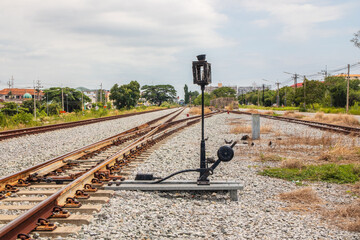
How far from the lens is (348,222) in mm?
4062

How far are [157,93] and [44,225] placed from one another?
140 m

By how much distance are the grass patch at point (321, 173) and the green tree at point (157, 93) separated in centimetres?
13368

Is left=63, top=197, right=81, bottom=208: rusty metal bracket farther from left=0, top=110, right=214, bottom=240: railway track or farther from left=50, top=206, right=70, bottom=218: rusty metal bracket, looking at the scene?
left=50, top=206, right=70, bottom=218: rusty metal bracket

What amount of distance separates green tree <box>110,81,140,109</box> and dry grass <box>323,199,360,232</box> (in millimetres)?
51129

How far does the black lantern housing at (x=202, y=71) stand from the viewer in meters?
5.81

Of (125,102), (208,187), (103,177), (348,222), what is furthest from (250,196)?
(125,102)

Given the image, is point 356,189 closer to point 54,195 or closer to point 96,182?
point 96,182

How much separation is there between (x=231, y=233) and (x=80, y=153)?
583cm

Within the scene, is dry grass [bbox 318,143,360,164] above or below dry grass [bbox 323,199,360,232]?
above

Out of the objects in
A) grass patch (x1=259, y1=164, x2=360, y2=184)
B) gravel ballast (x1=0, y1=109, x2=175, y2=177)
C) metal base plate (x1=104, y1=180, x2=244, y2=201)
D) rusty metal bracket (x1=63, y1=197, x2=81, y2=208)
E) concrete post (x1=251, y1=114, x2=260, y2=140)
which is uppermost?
concrete post (x1=251, y1=114, x2=260, y2=140)

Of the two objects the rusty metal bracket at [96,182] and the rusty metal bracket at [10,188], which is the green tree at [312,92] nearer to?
the rusty metal bracket at [96,182]

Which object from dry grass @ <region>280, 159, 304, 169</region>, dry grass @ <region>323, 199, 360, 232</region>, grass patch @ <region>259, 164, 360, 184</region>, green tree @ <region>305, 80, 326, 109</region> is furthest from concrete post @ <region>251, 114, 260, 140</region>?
green tree @ <region>305, 80, 326, 109</region>

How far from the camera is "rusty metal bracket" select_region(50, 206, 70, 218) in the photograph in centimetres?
409

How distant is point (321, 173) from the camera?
6707mm
